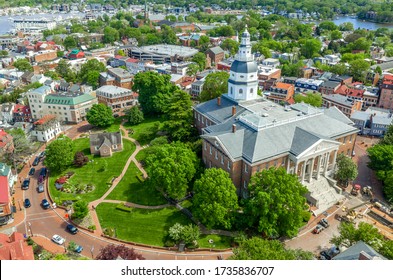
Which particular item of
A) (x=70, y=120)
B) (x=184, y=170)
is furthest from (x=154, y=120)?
(x=184, y=170)

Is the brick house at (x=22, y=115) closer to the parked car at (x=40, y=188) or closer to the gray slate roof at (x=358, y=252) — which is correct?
the parked car at (x=40, y=188)

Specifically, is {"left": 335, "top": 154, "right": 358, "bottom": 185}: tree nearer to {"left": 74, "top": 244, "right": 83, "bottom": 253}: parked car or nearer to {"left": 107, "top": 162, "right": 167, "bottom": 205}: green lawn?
{"left": 107, "top": 162, "right": 167, "bottom": 205}: green lawn

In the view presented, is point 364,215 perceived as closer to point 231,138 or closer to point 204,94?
point 231,138

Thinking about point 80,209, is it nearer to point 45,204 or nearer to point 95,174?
point 45,204

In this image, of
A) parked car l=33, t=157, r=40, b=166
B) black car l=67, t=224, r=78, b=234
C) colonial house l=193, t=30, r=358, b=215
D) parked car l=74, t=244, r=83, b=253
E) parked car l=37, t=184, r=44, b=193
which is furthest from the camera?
parked car l=33, t=157, r=40, b=166

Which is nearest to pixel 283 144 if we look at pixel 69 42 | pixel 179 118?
pixel 179 118

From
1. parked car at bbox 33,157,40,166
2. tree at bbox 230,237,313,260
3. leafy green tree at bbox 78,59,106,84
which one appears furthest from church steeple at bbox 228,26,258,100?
leafy green tree at bbox 78,59,106,84
